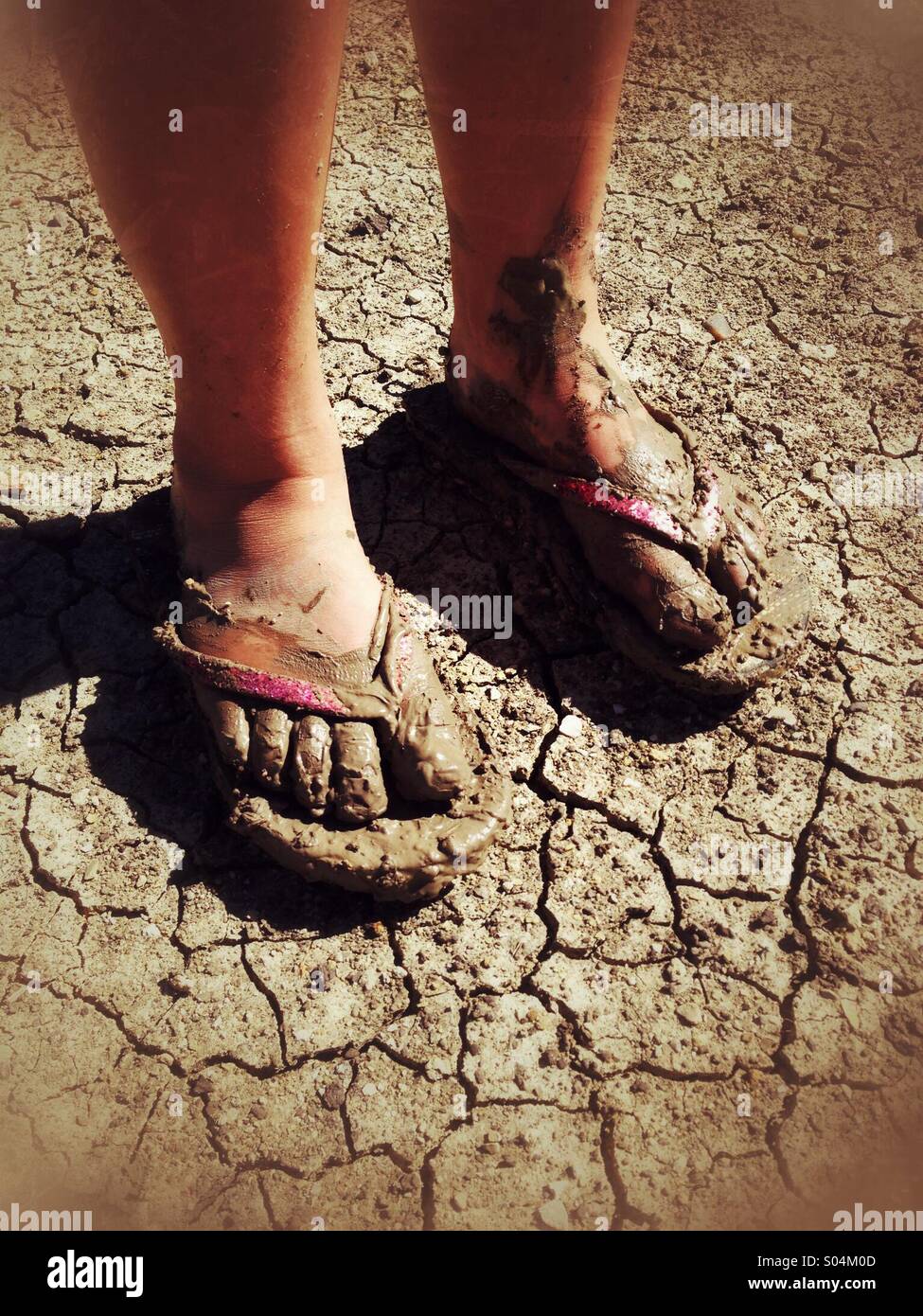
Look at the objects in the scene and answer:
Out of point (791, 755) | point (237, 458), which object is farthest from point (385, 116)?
point (791, 755)

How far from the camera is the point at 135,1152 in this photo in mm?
1312

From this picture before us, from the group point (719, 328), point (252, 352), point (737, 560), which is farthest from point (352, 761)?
point (719, 328)

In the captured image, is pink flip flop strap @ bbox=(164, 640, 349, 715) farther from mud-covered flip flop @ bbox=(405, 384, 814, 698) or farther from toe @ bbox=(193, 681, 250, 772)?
mud-covered flip flop @ bbox=(405, 384, 814, 698)

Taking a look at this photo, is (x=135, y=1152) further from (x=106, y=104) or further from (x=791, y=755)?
(x=106, y=104)


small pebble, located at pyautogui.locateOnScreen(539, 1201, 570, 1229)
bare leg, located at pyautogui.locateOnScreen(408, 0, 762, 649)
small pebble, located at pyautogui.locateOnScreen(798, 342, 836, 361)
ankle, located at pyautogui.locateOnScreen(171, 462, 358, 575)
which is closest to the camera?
small pebble, located at pyautogui.locateOnScreen(539, 1201, 570, 1229)

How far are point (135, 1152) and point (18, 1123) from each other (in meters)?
0.18

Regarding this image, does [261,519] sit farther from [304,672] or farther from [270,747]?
[270,747]

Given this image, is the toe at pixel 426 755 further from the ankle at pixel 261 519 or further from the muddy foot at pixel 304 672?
the ankle at pixel 261 519

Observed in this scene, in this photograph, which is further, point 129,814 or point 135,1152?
point 129,814

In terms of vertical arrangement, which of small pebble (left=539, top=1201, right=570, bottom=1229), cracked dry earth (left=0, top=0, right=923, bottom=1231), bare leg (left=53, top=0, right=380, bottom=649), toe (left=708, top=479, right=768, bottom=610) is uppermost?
bare leg (left=53, top=0, right=380, bottom=649)

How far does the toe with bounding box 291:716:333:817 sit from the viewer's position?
143 centimetres

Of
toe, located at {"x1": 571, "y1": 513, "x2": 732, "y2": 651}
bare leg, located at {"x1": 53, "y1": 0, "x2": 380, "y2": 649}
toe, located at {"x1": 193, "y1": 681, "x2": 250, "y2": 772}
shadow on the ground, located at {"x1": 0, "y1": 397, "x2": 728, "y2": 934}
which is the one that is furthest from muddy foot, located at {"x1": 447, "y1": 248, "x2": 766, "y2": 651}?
toe, located at {"x1": 193, "y1": 681, "x2": 250, "y2": 772}

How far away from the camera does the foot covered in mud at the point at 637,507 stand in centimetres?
160

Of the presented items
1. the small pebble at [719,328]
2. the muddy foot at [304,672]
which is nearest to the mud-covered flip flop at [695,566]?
the muddy foot at [304,672]
